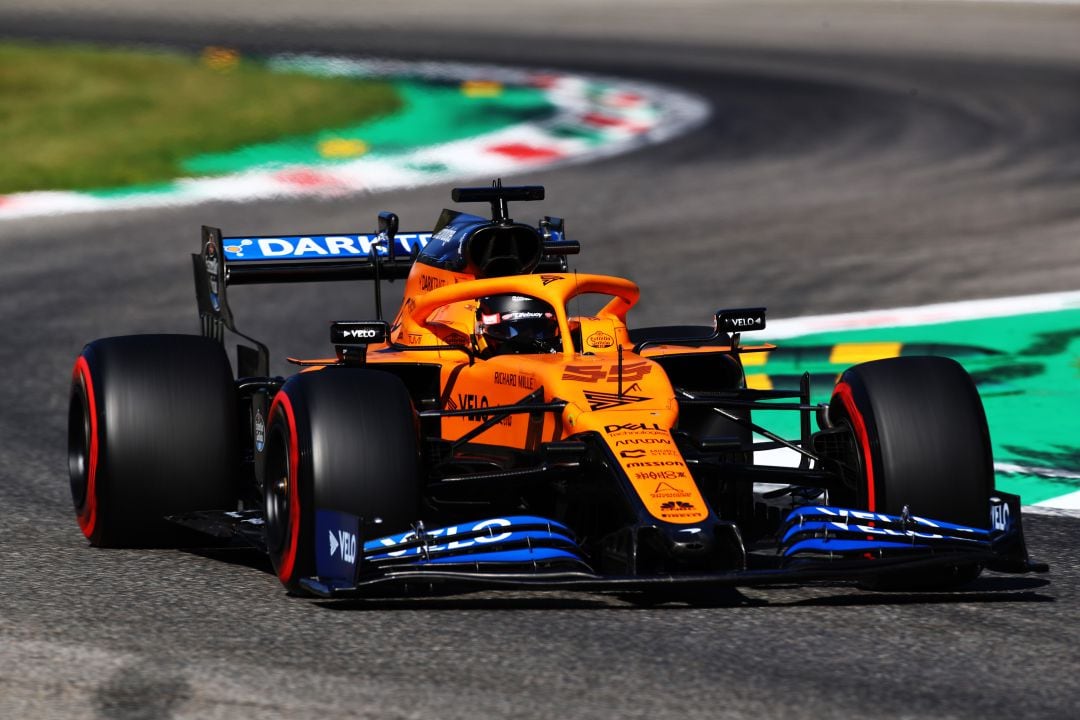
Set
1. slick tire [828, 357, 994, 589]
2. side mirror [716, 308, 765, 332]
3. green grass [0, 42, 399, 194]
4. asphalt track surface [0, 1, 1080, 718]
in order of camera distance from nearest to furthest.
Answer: asphalt track surface [0, 1, 1080, 718]
slick tire [828, 357, 994, 589]
side mirror [716, 308, 765, 332]
green grass [0, 42, 399, 194]

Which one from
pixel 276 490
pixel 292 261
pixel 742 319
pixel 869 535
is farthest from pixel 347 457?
pixel 292 261

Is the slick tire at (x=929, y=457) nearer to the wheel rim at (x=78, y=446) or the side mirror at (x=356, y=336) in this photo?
the side mirror at (x=356, y=336)

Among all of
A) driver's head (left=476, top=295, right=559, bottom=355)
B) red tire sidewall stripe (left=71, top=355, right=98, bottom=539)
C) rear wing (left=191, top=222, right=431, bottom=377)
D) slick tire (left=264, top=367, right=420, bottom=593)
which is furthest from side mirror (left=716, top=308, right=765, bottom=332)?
red tire sidewall stripe (left=71, top=355, right=98, bottom=539)

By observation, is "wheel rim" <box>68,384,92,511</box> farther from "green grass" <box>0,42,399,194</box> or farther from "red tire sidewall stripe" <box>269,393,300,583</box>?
"green grass" <box>0,42,399,194</box>

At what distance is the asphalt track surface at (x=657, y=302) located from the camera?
18.4 feet

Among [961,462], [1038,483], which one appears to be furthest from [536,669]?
[1038,483]

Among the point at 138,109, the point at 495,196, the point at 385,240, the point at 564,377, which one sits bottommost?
the point at 564,377

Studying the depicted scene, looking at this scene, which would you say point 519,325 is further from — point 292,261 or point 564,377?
point 292,261

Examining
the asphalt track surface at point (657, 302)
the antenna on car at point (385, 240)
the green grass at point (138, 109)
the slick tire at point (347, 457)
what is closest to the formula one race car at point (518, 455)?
the slick tire at point (347, 457)

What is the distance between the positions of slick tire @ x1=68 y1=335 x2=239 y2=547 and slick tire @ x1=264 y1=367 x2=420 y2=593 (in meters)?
Result: 0.89

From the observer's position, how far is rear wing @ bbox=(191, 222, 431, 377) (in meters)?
9.15

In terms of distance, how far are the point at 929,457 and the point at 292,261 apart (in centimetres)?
355

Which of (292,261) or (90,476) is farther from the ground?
(292,261)

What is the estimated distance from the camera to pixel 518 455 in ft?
24.2
